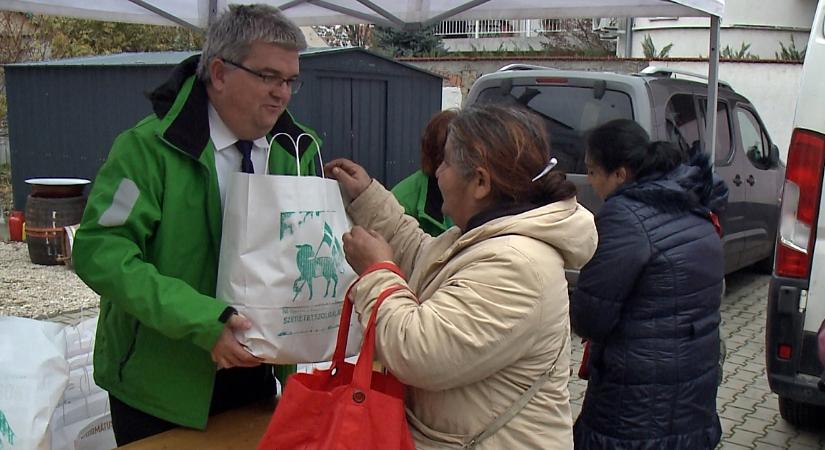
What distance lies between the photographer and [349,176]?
2254 mm

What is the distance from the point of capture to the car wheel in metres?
4.57

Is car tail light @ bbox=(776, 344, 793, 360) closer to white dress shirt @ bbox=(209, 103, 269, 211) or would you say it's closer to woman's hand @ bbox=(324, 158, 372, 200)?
woman's hand @ bbox=(324, 158, 372, 200)

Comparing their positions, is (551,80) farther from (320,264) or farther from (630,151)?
(320,264)

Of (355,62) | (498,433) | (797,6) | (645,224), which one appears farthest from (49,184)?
(797,6)

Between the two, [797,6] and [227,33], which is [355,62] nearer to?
[227,33]

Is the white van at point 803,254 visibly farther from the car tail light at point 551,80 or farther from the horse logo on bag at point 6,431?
the horse logo on bag at point 6,431

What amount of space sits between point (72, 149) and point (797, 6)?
1423 centimetres

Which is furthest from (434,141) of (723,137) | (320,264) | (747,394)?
(723,137)

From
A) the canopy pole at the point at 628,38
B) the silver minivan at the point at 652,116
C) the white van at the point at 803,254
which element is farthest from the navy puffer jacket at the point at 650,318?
the canopy pole at the point at 628,38

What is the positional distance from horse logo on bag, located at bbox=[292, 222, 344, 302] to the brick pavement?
9.94ft

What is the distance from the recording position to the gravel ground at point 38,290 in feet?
22.0

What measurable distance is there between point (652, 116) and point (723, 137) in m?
1.78

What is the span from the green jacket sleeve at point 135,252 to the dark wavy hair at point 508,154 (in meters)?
0.67

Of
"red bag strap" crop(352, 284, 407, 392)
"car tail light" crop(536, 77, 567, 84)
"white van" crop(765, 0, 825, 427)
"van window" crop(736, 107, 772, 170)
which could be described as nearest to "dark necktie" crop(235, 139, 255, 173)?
"red bag strap" crop(352, 284, 407, 392)
